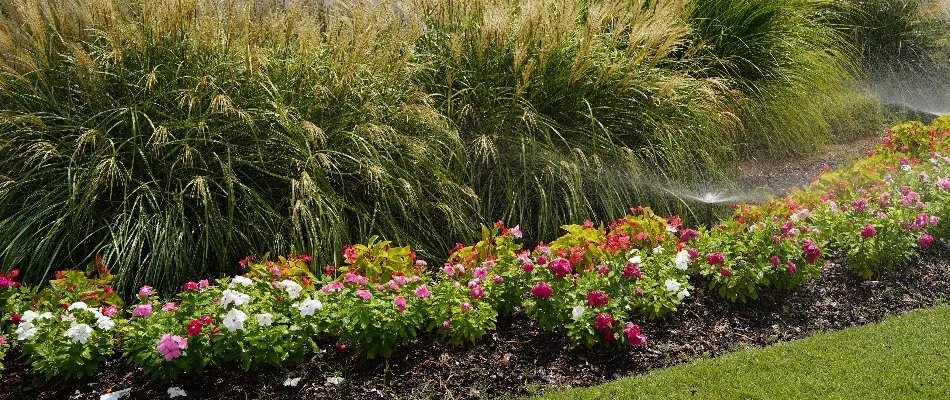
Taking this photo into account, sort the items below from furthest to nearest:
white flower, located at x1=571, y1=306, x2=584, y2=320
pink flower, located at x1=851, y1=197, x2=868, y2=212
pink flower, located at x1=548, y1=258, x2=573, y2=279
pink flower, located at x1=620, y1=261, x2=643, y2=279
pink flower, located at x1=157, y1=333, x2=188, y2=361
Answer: pink flower, located at x1=851, y1=197, x2=868, y2=212, pink flower, located at x1=620, y1=261, x2=643, y2=279, pink flower, located at x1=548, y1=258, x2=573, y2=279, white flower, located at x1=571, y1=306, x2=584, y2=320, pink flower, located at x1=157, y1=333, x2=188, y2=361

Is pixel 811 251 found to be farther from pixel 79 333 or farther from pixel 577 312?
pixel 79 333

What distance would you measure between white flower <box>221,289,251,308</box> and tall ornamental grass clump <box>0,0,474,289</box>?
73 centimetres

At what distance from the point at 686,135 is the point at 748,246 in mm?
1713

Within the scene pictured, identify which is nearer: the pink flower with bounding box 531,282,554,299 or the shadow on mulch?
the shadow on mulch

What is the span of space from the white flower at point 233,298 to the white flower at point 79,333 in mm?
547

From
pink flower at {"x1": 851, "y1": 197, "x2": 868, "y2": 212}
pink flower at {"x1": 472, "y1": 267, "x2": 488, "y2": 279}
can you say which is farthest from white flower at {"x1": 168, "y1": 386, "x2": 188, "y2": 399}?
pink flower at {"x1": 851, "y1": 197, "x2": 868, "y2": 212}

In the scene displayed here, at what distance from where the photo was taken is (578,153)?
5938 mm

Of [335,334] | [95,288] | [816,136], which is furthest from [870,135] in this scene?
[95,288]

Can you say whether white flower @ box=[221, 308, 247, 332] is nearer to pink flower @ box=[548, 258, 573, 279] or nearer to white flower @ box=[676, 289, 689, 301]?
pink flower @ box=[548, 258, 573, 279]

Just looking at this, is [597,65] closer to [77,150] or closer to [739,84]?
[739,84]

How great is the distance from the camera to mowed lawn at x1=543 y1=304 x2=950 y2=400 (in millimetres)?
3867

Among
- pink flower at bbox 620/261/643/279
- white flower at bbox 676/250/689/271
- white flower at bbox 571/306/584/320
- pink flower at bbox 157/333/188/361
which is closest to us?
pink flower at bbox 157/333/188/361

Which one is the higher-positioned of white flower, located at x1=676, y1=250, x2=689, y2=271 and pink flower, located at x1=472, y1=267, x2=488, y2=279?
pink flower, located at x1=472, y1=267, x2=488, y2=279

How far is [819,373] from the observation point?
404 centimetres
